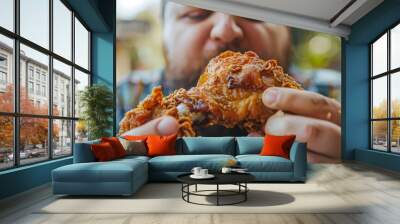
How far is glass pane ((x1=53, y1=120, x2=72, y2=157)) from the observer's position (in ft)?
21.6

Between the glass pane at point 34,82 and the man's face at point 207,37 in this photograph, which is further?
the man's face at point 207,37

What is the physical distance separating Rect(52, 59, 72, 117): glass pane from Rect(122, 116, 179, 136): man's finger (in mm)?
2026

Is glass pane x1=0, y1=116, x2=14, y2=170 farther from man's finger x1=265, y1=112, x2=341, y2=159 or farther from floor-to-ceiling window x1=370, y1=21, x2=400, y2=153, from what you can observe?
floor-to-ceiling window x1=370, y1=21, x2=400, y2=153

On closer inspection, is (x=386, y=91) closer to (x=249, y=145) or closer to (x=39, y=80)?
(x=249, y=145)

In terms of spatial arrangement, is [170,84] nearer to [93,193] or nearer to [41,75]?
[41,75]

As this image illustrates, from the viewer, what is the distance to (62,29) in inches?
275

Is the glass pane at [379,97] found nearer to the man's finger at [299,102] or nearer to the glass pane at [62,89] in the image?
the man's finger at [299,102]

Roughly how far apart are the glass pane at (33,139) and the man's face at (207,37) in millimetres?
3776

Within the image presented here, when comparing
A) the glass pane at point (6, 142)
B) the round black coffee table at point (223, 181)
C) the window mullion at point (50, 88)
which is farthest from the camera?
the window mullion at point (50, 88)

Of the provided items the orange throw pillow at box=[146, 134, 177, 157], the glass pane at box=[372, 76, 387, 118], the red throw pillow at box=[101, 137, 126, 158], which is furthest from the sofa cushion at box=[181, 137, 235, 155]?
the glass pane at box=[372, 76, 387, 118]

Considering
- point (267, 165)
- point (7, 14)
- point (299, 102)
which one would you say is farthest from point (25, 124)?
point (299, 102)

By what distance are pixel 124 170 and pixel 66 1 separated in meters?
3.80

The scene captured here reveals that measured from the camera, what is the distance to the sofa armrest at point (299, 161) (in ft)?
19.8

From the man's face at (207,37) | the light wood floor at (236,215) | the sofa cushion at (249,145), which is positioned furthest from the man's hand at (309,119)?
the light wood floor at (236,215)
